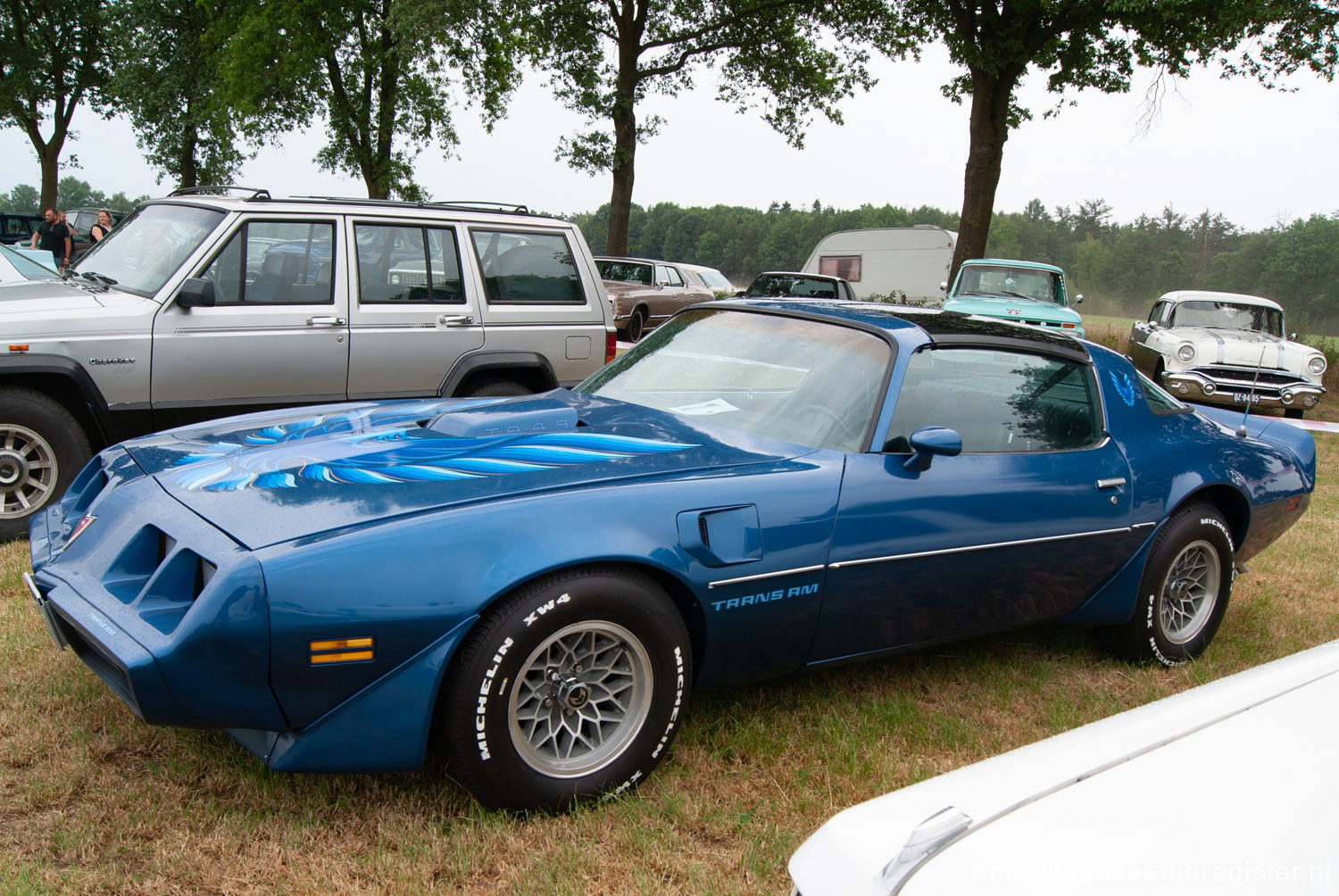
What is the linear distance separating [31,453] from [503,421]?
3030 millimetres

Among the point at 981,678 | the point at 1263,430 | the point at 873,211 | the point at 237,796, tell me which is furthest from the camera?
the point at 873,211

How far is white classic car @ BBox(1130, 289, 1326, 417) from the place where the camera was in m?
12.1

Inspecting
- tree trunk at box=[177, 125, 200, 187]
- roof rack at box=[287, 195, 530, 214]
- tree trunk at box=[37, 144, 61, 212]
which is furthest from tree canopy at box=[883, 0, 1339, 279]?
tree trunk at box=[37, 144, 61, 212]

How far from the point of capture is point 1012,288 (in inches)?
569

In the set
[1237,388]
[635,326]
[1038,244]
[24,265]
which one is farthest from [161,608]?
[1038,244]

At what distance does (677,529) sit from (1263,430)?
11.7 feet

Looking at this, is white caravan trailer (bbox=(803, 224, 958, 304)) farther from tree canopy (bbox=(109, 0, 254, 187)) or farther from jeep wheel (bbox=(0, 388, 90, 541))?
jeep wheel (bbox=(0, 388, 90, 541))

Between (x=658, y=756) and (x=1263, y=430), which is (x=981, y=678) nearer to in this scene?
(x=658, y=756)

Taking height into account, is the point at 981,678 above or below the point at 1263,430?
below

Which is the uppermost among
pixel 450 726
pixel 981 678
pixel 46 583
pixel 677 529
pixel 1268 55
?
pixel 1268 55

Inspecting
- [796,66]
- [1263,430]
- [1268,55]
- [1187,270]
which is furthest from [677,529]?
[1187,270]

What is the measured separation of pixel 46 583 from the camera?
2.71 meters

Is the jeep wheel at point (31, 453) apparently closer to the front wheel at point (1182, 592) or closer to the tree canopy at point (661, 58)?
the front wheel at point (1182, 592)

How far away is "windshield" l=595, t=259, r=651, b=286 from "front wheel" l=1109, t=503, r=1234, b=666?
14.7 m
